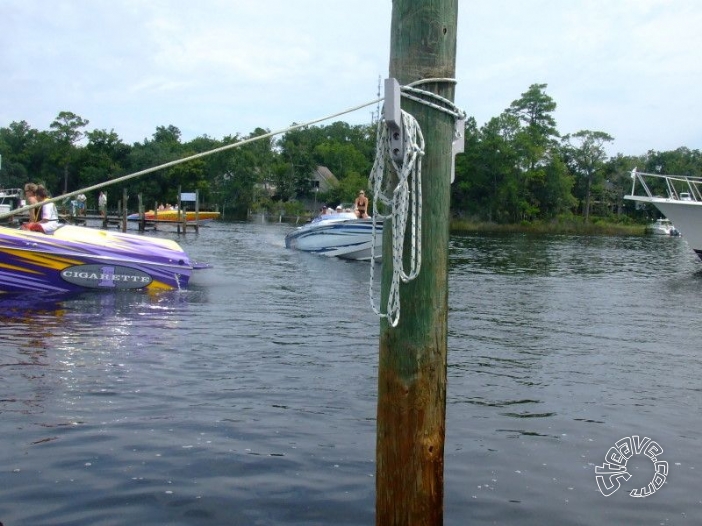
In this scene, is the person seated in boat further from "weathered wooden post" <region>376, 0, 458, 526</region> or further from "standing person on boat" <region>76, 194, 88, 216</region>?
"standing person on boat" <region>76, 194, 88, 216</region>

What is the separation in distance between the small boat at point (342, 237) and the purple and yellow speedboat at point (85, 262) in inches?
439

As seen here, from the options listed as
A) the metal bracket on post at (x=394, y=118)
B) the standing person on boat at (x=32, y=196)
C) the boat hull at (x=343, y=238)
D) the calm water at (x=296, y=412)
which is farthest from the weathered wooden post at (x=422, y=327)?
the boat hull at (x=343, y=238)

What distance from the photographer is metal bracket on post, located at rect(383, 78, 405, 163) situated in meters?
3.69

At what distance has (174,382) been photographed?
26.6ft

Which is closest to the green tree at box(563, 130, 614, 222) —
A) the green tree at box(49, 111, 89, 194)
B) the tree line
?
the tree line

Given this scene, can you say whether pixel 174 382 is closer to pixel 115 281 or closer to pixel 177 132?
pixel 115 281

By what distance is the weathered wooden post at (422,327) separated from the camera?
151 inches

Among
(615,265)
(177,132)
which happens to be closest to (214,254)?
(615,265)

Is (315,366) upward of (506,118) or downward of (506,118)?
downward

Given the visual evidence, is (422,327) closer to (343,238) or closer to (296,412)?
(296,412)

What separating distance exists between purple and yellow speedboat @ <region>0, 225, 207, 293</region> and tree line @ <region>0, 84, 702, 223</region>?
206 feet

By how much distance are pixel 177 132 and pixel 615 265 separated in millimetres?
97884

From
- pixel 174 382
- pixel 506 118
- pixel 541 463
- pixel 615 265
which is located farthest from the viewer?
pixel 506 118

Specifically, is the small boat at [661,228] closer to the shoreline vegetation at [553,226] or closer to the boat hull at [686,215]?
the shoreline vegetation at [553,226]
